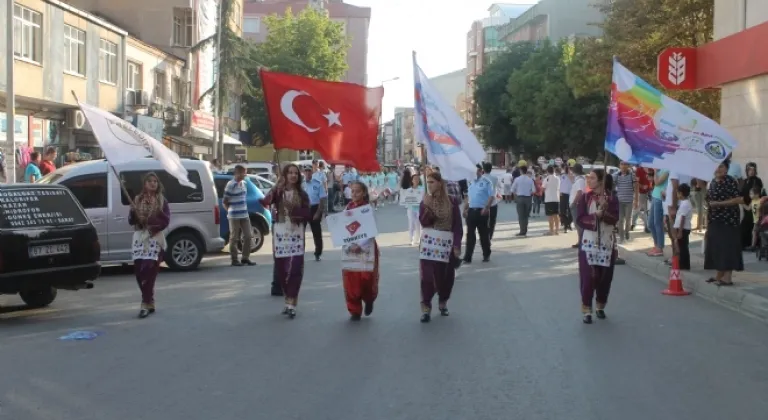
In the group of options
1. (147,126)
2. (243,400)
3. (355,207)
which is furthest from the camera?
(147,126)

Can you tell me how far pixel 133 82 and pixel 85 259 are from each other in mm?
25438

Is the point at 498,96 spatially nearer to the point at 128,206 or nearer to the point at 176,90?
the point at 176,90

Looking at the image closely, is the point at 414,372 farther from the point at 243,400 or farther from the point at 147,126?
the point at 147,126

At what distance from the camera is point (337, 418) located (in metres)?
5.75

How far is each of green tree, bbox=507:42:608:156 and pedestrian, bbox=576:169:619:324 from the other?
138 feet

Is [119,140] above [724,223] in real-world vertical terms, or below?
above

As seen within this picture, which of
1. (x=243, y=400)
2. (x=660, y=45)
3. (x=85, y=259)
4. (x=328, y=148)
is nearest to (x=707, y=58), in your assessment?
(x=660, y=45)

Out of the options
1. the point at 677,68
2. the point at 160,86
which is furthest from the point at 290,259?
the point at 160,86

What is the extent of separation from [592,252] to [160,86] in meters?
31.5

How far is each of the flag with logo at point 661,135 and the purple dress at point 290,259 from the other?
3.78 m

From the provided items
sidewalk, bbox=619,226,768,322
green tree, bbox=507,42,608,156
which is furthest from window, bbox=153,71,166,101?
sidewalk, bbox=619,226,768,322

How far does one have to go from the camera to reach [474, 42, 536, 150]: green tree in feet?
224

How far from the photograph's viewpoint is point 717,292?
11.7 meters

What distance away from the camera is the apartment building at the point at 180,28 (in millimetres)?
39625
